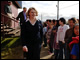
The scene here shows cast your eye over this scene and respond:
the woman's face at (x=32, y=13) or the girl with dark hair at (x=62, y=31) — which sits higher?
the woman's face at (x=32, y=13)

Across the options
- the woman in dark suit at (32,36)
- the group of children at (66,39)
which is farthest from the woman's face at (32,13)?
the group of children at (66,39)

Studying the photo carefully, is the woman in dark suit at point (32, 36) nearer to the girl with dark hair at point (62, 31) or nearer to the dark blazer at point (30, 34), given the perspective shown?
the dark blazer at point (30, 34)

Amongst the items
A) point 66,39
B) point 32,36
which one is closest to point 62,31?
point 66,39

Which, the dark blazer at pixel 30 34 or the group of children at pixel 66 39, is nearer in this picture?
the group of children at pixel 66 39

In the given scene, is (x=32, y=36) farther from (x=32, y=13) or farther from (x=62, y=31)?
(x=62, y=31)

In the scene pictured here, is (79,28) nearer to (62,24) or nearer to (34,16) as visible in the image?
(34,16)

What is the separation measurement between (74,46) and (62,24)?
1833 millimetres

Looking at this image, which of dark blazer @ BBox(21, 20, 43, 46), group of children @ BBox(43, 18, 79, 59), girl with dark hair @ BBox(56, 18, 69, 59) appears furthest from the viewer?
girl with dark hair @ BBox(56, 18, 69, 59)

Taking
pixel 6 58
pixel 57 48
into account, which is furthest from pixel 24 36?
pixel 6 58

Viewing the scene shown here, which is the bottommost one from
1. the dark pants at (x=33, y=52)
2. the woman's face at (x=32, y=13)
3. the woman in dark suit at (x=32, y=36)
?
the dark pants at (x=33, y=52)

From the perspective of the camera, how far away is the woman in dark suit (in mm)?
3049

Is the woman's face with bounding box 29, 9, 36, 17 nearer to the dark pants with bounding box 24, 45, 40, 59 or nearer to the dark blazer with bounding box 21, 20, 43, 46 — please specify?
the dark blazer with bounding box 21, 20, 43, 46

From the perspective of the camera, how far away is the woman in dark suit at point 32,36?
305 cm

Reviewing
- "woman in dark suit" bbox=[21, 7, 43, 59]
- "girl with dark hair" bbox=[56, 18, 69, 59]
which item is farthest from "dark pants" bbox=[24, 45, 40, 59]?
"girl with dark hair" bbox=[56, 18, 69, 59]
